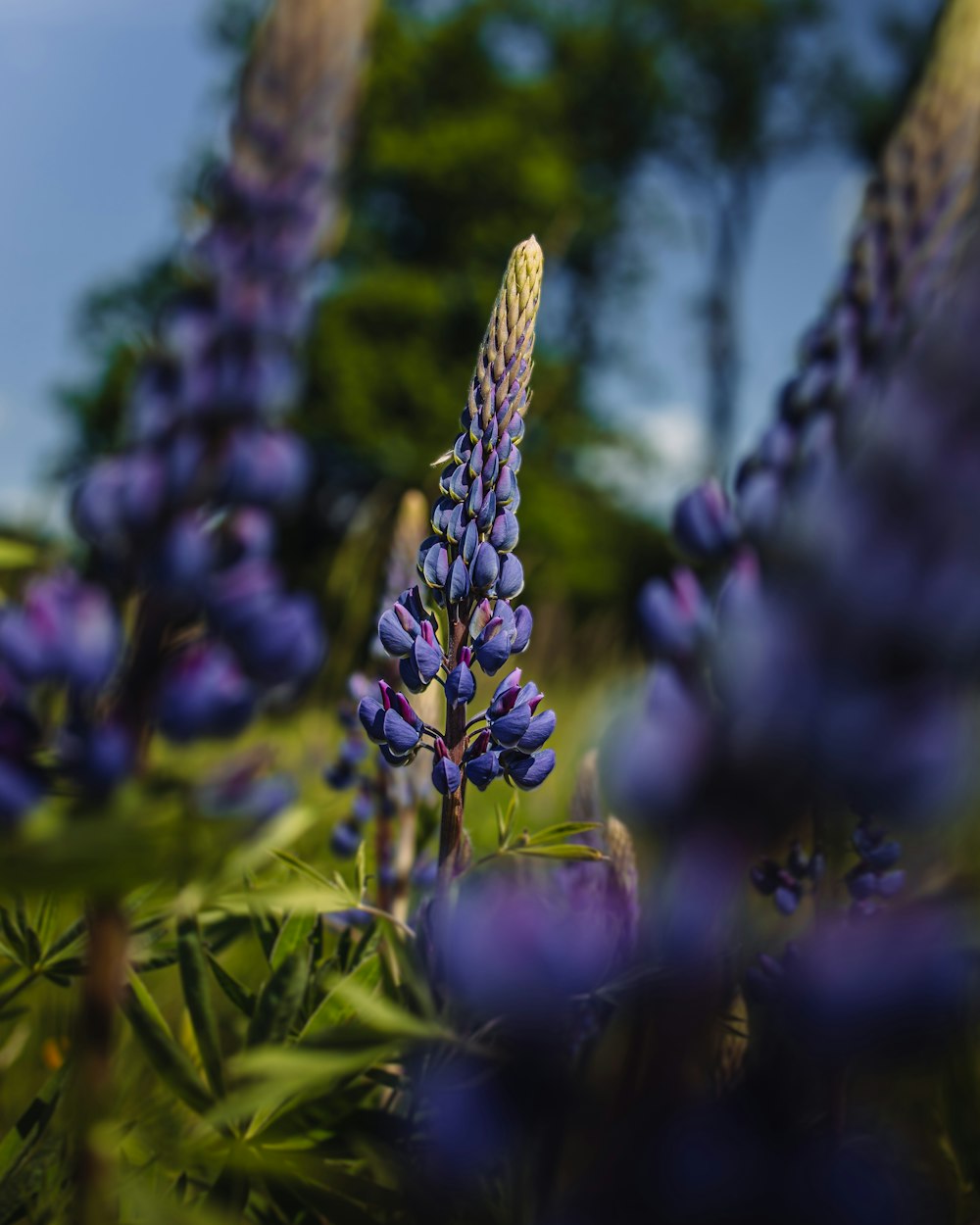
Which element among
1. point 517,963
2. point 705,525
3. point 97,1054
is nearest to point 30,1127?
point 97,1054

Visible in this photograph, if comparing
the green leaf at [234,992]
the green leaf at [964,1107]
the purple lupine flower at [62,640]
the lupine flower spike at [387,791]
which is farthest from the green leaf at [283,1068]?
the lupine flower spike at [387,791]

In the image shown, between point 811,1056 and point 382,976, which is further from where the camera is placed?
point 382,976

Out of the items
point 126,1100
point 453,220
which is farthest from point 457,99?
point 126,1100

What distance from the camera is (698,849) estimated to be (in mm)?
530

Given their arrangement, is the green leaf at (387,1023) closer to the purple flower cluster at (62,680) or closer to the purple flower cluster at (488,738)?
the purple flower cluster at (62,680)

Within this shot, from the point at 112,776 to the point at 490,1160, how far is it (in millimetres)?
316

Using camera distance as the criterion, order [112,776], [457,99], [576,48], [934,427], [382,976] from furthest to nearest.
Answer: [576,48] < [457,99] < [382,976] < [112,776] < [934,427]

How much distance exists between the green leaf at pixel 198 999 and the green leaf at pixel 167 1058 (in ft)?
0.09

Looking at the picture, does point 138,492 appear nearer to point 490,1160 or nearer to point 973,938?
point 490,1160

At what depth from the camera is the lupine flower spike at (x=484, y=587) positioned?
1.00m

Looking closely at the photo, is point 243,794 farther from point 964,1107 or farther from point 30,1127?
point 964,1107

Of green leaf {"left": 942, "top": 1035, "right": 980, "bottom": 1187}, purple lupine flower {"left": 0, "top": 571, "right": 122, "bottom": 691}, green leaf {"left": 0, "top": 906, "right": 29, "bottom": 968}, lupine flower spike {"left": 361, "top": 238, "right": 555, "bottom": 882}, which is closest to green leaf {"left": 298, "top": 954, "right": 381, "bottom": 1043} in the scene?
lupine flower spike {"left": 361, "top": 238, "right": 555, "bottom": 882}

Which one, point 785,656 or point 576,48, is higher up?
point 576,48

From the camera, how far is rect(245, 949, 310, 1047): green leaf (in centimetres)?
84
